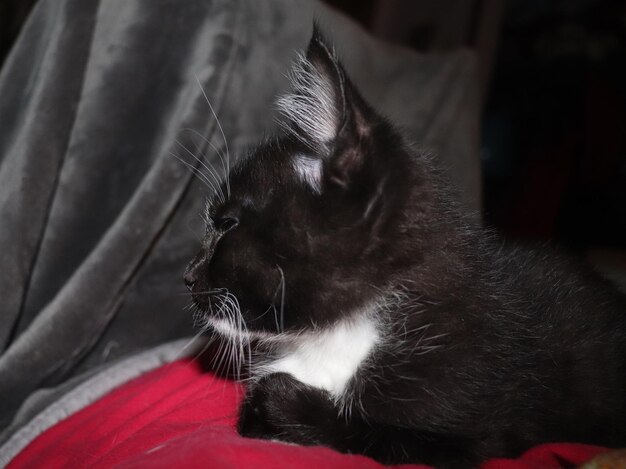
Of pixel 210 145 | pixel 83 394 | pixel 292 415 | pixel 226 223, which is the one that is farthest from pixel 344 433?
pixel 210 145

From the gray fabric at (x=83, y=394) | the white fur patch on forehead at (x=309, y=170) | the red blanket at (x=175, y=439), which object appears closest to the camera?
the red blanket at (x=175, y=439)

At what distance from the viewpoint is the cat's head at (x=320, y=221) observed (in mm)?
696

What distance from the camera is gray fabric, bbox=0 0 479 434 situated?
996 mm

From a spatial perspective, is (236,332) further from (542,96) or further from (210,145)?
(542,96)

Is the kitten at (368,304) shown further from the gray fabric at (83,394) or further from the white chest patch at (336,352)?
the gray fabric at (83,394)

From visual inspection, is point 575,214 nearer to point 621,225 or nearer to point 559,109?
point 621,225

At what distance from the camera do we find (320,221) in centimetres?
72

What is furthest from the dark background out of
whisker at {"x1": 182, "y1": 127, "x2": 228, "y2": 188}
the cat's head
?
the cat's head

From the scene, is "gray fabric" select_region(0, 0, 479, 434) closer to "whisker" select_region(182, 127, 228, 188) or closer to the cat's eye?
"whisker" select_region(182, 127, 228, 188)

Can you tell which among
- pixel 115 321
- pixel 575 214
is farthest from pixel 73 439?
pixel 575 214

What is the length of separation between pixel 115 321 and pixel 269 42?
26.3 inches

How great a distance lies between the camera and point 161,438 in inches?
29.8

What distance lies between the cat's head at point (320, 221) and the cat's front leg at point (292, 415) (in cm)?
8

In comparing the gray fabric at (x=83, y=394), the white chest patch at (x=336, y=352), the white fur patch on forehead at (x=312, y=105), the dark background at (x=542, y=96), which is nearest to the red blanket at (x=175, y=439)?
the gray fabric at (x=83, y=394)
